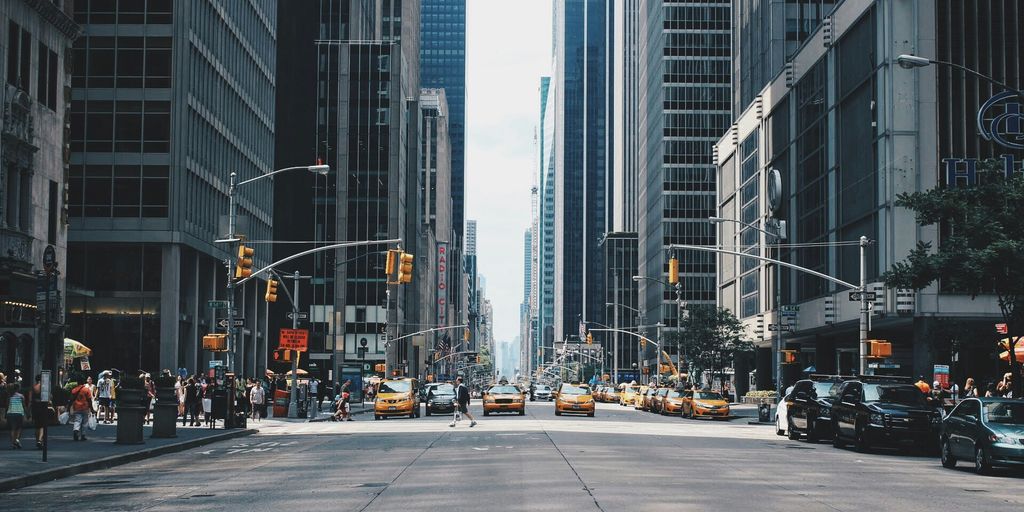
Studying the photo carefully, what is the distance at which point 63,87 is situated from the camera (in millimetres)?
45062

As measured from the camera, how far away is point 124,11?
217 feet

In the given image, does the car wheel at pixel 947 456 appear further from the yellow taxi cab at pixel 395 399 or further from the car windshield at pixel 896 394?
the yellow taxi cab at pixel 395 399

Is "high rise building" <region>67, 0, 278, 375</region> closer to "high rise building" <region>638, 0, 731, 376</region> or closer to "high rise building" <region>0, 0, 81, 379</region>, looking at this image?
"high rise building" <region>0, 0, 81, 379</region>

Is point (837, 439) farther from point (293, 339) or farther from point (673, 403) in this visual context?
point (293, 339)

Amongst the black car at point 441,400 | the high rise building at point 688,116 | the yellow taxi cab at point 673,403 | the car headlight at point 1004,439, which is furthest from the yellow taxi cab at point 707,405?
the high rise building at point 688,116

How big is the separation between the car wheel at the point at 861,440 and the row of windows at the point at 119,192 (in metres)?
42.8

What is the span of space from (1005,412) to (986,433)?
3.16 feet

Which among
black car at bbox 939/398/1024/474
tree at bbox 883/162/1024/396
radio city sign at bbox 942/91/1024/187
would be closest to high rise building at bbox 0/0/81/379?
tree at bbox 883/162/1024/396

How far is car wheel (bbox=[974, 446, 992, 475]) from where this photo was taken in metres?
25.4

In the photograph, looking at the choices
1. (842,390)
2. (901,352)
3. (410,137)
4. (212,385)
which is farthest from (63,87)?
(410,137)

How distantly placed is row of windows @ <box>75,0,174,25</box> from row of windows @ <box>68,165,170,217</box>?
7.83m

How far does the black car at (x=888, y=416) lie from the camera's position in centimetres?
3194

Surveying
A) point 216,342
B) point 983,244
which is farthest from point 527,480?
Answer: point 216,342

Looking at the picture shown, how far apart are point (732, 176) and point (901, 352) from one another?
91.9 feet
